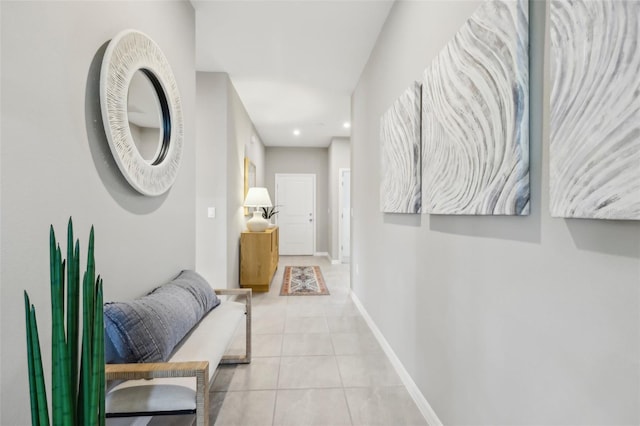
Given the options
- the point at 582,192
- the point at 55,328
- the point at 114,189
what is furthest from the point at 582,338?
the point at 114,189

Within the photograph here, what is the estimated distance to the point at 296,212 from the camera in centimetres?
779

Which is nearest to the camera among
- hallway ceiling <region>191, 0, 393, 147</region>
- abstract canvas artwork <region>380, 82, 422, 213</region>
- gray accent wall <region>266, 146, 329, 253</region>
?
abstract canvas artwork <region>380, 82, 422, 213</region>

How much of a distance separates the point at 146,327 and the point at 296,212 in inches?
255

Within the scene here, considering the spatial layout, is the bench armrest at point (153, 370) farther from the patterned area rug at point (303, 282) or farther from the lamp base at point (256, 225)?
the lamp base at point (256, 225)

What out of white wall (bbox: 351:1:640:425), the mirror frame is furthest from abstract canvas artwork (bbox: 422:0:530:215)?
the mirror frame

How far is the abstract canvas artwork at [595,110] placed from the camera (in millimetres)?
661

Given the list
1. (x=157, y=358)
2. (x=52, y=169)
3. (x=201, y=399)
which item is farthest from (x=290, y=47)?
(x=201, y=399)

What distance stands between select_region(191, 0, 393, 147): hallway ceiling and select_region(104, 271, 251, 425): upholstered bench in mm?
2179

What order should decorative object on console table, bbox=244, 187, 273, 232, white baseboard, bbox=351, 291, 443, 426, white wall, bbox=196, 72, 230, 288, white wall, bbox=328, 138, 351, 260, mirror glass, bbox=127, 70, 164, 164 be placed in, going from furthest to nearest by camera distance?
white wall, bbox=328, 138, 351, 260 → decorative object on console table, bbox=244, 187, 273, 232 → white wall, bbox=196, 72, 230, 288 → white baseboard, bbox=351, 291, 443, 426 → mirror glass, bbox=127, 70, 164, 164

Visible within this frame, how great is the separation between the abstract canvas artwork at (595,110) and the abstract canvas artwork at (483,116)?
6.0 inches

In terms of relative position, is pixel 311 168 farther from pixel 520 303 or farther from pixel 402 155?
pixel 520 303

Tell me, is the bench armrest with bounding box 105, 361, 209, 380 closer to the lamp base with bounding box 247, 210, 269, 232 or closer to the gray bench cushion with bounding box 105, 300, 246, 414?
the gray bench cushion with bounding box 105, 300, 246, 414

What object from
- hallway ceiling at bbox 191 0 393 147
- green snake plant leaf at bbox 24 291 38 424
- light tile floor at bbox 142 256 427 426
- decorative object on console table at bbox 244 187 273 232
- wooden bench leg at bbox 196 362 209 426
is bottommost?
light tile floor at bbox 142 256 427 426

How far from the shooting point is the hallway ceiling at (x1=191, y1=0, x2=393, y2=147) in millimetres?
2477
